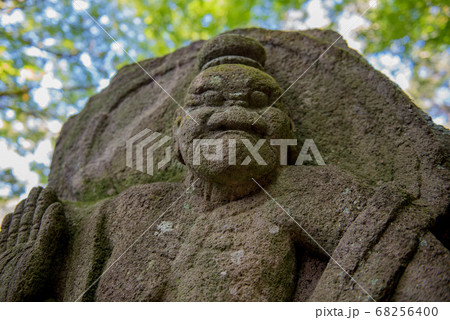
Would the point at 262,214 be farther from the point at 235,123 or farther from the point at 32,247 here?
the point at 32,247

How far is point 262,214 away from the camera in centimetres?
182

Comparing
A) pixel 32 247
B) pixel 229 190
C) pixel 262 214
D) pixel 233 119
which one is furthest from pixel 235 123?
pixel 32 247

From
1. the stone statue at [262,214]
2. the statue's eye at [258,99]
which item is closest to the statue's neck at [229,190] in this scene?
the stone statue at [262,214]

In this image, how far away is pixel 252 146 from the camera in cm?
184

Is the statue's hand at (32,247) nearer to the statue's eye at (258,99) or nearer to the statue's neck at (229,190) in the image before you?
the statue's neck at (229,190)

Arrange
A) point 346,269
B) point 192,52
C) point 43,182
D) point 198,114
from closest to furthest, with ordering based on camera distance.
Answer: point 346,269, point 198,114, point 192,52, point 43,182

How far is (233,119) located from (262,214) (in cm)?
48

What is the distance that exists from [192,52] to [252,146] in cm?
149

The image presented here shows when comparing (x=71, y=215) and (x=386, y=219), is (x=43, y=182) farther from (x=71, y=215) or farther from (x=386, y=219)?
(x=386, y=219)

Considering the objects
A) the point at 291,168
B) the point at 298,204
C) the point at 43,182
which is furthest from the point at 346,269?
the point at 43,182

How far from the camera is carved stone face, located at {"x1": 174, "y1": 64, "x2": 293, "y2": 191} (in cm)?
182

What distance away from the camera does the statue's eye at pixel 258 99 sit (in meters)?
2.04

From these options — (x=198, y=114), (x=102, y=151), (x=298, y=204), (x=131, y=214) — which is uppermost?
(x=102, y=151)

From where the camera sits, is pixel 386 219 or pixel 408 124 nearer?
pixel 386 219
